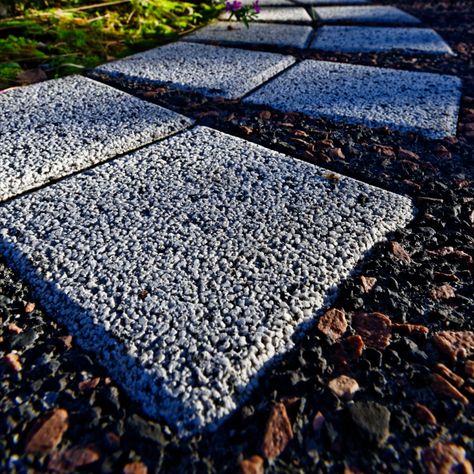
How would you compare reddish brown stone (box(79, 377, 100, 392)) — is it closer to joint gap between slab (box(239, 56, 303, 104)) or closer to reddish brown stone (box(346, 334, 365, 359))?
reddish brown stone (box(346, 334, 365, 359))

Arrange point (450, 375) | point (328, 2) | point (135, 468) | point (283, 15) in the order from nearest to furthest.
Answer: point (135, 468) → point (450, 375) → point (283, 15) → point (328, 2)

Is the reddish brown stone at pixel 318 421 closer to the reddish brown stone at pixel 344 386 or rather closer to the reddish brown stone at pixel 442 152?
the reddish brown stone at pixel 344 386

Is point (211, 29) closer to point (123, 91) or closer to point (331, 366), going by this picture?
point (123, 91)

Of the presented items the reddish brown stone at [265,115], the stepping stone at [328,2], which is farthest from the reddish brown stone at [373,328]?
the stepping stone at [328,2]

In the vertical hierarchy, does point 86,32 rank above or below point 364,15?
above

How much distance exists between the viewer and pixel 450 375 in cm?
57

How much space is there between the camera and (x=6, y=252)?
2.41ft

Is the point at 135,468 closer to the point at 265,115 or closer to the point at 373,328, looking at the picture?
the point at 373,328

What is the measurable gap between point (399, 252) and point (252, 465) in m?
0.46

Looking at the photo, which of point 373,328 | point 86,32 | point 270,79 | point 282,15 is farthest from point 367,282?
point 282,15

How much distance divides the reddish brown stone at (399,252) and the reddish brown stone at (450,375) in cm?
22

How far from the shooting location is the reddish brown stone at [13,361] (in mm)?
575

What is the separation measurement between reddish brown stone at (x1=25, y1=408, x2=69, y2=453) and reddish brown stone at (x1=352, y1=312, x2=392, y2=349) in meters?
0.41

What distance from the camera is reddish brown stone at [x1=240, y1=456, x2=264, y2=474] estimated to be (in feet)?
1.54
